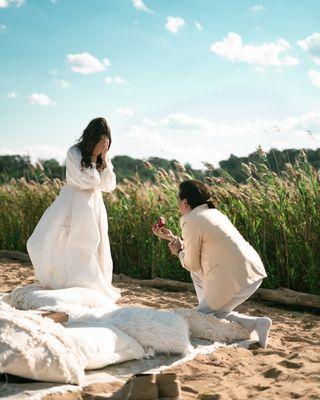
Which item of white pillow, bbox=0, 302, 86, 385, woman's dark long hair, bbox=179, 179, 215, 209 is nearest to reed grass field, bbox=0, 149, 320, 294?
woman's dark long hair, bbox=179, 179, 215, 209

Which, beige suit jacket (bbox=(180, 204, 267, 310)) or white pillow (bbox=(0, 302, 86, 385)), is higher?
beige suit jacket (bbox=(180, 204, 267, 310))

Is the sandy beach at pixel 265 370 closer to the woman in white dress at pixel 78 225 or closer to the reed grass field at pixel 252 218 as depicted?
the reed grass field at pixel 252 218

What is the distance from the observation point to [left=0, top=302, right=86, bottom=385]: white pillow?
12.1 ft

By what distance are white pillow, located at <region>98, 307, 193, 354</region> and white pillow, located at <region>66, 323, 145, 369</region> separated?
0.25ft

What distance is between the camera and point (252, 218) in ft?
24.0

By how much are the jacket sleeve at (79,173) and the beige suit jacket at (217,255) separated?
5.43ft

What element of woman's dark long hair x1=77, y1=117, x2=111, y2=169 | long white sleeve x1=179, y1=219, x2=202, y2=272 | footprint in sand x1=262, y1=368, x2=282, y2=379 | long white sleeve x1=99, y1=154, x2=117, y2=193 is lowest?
footprint in sand x1=262, y1=368, x2=282, y2=379

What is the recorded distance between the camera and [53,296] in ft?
18.4

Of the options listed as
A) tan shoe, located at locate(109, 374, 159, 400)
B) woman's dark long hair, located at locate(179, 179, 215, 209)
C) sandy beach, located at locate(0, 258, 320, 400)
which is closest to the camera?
tan shoe, located at locate(109, 374, 159, 400)

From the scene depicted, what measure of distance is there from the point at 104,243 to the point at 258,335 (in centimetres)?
224

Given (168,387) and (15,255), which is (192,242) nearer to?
(168,387)

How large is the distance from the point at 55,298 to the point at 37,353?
1816 mm

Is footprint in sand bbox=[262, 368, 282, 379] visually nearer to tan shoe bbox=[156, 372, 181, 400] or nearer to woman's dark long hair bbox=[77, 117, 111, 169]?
tan shoe bbox=[156, 372, 181, 400]

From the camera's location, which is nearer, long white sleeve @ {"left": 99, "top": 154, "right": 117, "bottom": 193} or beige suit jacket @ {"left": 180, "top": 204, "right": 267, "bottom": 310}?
beige suit jacket @ {"left": 180, "top": 204, "right": 267, "bottom": 310}
